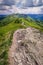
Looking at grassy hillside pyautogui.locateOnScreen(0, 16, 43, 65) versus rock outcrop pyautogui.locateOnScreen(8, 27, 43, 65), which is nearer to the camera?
rock outcrop pyautogui.locateOnScreen(8, 27, 43, 65)

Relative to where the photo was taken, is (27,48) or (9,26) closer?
(27,48)

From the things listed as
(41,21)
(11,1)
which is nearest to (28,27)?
(41,21)

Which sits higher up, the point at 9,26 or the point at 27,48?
the point at 9,26

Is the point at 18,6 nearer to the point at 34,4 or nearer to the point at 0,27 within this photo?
the point at 34,4

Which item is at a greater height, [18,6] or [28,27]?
[18,6]
